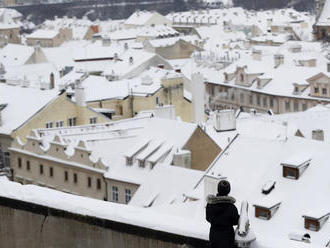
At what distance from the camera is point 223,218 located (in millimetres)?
4910

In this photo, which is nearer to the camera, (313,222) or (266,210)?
(313,222)

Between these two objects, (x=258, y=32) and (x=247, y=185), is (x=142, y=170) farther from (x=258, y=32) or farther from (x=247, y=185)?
(x=258, y=32)

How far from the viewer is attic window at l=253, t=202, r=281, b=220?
17.0 meters

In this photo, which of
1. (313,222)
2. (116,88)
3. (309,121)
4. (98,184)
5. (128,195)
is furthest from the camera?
(116,88)

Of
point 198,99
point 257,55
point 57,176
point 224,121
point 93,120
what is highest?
point 224,121

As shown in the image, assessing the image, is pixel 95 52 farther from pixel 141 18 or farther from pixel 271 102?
pixel 141 18

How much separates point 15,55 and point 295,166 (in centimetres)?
5218

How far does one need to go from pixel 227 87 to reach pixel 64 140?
27.4 meters

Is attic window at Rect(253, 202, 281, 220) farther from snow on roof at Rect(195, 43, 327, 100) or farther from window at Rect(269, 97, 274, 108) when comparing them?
window at Rect(269, 97, 274, 108)

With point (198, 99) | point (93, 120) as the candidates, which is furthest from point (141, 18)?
point (93, 120)

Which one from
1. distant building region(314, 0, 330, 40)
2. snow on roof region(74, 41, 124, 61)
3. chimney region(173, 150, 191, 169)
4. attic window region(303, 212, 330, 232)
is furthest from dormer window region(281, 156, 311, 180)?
distant building region(314, 0, 330, 40)

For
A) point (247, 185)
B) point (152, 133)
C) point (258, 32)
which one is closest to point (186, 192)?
point (247, 185)

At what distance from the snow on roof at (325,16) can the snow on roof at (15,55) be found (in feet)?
97.8

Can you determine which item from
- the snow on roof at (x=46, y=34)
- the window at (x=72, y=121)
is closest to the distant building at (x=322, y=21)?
the snow on roof at (x=46, y=34)
